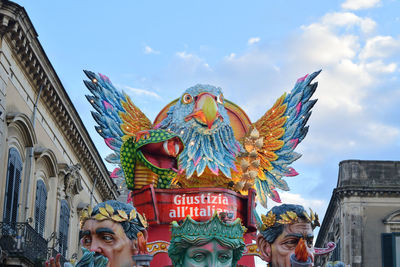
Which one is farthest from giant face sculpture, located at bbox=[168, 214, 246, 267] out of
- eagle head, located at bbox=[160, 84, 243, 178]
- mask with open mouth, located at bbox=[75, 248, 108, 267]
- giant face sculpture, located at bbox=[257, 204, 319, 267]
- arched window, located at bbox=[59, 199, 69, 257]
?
arched window, located at bbox=[59, 199, 69, 257]

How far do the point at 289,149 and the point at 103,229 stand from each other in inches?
325

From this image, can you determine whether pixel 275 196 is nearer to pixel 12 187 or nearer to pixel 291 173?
pixel 291 173

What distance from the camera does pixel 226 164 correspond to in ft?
67.7

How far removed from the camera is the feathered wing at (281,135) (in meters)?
21.1

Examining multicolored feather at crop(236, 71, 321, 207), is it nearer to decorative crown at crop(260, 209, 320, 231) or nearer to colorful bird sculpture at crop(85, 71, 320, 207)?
colorful bird sculpture at crop(85, 71, 320, 207)

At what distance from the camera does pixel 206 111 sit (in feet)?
67.5

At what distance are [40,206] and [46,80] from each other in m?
4.00

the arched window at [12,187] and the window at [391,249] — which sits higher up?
the window at [391,249]

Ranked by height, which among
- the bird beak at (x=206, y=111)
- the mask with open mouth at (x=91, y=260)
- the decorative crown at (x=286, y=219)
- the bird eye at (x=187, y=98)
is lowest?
the mask with open mouth at (x=91, y=260)

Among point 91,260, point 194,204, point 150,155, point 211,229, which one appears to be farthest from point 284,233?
point 194,204

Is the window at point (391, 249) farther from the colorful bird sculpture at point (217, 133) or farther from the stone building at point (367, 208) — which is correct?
the colorful bird sculpture at point (217, 133)

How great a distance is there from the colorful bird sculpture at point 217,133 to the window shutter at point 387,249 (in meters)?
22.8

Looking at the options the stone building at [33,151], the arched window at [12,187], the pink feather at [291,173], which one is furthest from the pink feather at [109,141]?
the arched window at [12,187]

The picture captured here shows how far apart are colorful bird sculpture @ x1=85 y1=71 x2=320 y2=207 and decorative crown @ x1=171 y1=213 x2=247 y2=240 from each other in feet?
23.3
